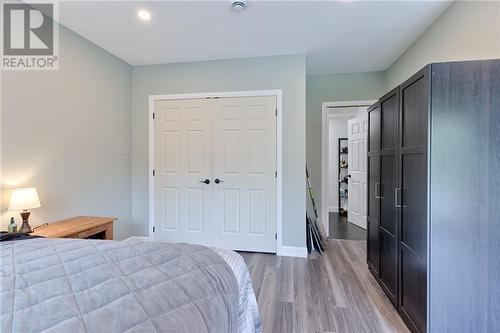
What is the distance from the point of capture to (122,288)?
3.06 feet

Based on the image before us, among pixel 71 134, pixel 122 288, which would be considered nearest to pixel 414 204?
pixel 122 288

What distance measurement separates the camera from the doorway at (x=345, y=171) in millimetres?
4012

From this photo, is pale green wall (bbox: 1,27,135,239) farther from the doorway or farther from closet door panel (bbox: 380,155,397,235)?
closet door panel (bbox: 380,155,397,235)

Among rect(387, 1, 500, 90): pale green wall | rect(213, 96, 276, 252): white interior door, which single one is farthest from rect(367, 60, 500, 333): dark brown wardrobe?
rect(213, 96, 276, 252): white interior door

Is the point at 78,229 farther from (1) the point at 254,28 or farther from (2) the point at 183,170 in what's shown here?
(1) the point at 254,28

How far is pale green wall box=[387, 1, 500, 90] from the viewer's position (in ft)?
5.92

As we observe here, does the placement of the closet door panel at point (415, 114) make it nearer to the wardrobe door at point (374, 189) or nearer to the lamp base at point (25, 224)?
the wardrobe door at point (374, 189)

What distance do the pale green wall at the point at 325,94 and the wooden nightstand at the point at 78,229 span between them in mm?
3035

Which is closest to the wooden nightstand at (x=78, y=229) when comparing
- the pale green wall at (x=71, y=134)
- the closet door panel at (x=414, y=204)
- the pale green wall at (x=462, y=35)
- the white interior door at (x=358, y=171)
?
the pale green wall at (x=71, y=134)

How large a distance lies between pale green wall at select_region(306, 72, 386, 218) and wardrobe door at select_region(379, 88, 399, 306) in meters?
1.73

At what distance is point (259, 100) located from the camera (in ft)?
10.7

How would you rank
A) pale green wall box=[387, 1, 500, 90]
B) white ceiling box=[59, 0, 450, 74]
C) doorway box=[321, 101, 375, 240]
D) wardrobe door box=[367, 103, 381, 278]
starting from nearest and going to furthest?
pale green wall box=[387, 1, 500, 90], white ceiling box=[59, 0, 450, 74], wardrobe door box=[367, 103, 381, 278], doorway box=[321, 101, 375, 240]

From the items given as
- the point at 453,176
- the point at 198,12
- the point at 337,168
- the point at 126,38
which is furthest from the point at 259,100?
the point at 337,168

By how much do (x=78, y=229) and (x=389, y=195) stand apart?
2843 millimetres
